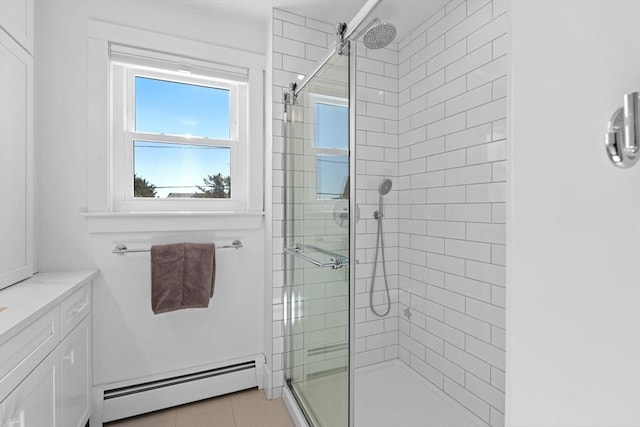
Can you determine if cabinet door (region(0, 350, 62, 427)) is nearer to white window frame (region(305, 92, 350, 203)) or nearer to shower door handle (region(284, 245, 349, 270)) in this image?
shower door handle (region(284, 245, 349, 270))

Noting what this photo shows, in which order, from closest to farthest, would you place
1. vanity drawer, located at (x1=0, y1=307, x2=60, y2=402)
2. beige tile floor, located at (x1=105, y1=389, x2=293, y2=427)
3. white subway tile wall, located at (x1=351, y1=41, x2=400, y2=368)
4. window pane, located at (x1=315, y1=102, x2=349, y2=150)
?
vanity drawer, located at (x1=0, y1=307, x2=60, y2=402) → window pane, located at (x1=315, y1=102, x2=349, y2=150) → beige tile floor, located at (x1=105, y1=389, x2=293, y2=427) → white subway tile wall, located at (x1=351, y1=41, x2=400, y2=368)

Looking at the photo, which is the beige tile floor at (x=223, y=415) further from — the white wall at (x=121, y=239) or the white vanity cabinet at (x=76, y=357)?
the white vanity cabinet at (x=76, y=357)

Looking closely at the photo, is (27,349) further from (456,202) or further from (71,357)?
(456,202)

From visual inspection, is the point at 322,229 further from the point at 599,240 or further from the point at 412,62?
the point at 412,62

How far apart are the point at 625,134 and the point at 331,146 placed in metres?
1.11

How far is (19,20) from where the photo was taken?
56.2 inches

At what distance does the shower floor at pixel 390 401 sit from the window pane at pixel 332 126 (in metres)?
0.96

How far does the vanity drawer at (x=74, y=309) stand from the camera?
1.32m

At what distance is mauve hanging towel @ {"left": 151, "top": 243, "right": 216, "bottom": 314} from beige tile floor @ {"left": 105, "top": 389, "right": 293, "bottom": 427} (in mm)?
612

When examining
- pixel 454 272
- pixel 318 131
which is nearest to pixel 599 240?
pixel 318 131

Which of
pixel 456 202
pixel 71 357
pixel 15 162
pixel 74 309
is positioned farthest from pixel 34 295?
pixel 456 202

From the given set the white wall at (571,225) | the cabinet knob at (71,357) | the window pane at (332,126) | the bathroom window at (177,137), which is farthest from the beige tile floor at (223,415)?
the white wall at (571,225)

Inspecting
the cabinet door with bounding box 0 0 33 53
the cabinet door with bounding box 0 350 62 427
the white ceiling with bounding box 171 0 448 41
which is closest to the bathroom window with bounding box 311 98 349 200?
the white ceiling with bounding box 171 0 448 41

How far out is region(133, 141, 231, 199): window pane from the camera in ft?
6.34
